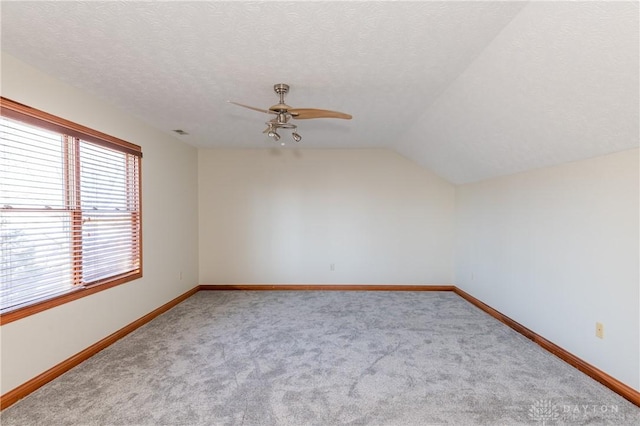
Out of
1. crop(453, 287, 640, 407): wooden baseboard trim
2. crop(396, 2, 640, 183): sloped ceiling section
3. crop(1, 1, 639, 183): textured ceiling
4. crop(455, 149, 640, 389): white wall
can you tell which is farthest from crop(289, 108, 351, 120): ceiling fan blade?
crop(453, 287, 640, 407): wooden baseboard trim

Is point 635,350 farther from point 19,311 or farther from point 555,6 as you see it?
point 19,311

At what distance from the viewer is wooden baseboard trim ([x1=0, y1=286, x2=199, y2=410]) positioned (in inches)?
78.9

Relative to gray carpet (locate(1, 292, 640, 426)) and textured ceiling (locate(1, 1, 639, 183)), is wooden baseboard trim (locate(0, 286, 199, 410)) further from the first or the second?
textured ceiling (locate(1, 1, 639, 183))

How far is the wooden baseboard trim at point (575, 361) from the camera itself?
2.01m

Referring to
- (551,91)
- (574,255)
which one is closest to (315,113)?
(551,91)

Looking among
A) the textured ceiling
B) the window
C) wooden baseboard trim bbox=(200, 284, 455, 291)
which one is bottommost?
wooden baseboard trim bbox=(200, 284, 455, 291)

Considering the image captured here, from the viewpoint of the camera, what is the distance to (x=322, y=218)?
4.95m

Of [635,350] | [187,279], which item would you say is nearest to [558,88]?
[635,350]

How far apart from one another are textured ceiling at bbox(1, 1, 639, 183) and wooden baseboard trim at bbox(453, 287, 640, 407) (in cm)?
167

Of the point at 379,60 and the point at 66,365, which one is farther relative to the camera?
the point at 66,365

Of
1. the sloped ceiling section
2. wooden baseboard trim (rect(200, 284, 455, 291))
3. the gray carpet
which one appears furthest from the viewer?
wooden baseboard trim (rect(200, 284, 455, 291))

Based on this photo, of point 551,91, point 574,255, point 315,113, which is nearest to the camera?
point 551,91

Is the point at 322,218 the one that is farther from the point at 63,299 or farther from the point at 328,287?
the point at 63,299

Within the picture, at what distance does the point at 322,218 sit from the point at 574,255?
10.7 feet
